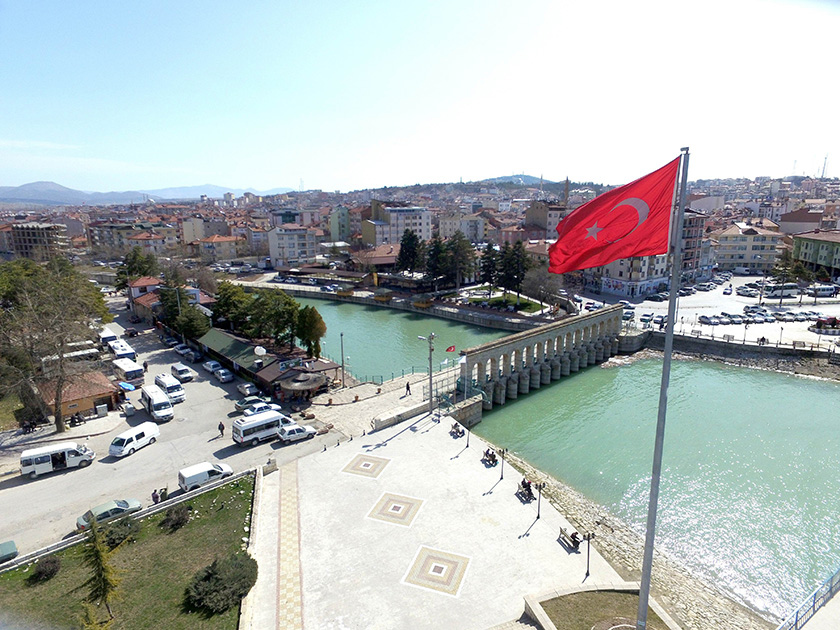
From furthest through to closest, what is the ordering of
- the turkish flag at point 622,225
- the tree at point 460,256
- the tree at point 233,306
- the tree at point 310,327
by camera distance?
1. the tree at point 460,256
2. the tree at point 233,306
3. the tree at point 310,327
4. the turkish flag at point 622,225

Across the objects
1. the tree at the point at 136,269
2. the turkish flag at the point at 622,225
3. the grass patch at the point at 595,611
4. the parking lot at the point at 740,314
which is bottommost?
the parking lot at the point at 740,314

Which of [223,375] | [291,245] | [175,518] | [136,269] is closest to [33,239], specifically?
[136,269]

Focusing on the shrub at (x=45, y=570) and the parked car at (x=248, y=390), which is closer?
the shrub at (x=45, y=570)

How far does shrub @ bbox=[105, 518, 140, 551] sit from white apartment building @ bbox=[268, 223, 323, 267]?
61149mm

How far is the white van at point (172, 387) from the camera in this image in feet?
74.3

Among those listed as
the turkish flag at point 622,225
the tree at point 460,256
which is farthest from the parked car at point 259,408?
the tree at point 460,256

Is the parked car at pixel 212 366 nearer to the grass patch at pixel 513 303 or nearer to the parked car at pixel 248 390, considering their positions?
the parked car at pixel 248 390

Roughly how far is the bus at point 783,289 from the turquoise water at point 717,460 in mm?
20812

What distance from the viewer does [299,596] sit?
1084 cm

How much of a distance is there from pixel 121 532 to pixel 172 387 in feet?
39.2

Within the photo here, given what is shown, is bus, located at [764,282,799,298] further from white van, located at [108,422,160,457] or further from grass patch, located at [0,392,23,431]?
grass patch, located at [0,392,23,431]

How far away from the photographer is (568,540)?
1265 centimetres

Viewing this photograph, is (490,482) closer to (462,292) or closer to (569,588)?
(569,588)

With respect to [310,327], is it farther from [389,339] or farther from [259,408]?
[389,339]
